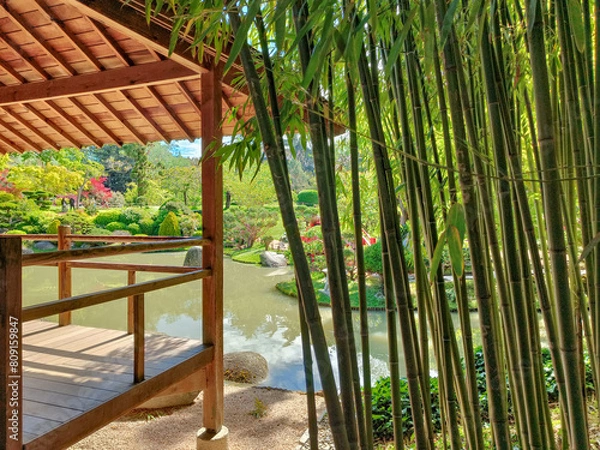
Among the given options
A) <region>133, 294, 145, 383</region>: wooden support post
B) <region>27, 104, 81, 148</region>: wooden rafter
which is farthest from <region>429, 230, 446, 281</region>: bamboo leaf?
<region>27, 104, 81, 148</region>: wooden rafter

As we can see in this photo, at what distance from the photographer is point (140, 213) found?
550 inches

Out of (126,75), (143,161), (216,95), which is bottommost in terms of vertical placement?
(216,95)

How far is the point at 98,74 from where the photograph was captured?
3064mm

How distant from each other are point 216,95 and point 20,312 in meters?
1.74

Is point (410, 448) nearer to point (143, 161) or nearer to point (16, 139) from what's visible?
point (16, 139)

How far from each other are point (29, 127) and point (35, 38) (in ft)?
4.94

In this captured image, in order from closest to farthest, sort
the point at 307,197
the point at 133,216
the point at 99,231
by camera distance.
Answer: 1. the point at 99,231
2. the point at 133,216
3. the point at 307,197

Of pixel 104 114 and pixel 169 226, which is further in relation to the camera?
pixel 169 226

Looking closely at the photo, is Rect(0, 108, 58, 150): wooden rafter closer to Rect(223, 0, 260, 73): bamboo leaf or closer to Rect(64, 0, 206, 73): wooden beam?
Rect(64, 0, 206, 73): wooden beam

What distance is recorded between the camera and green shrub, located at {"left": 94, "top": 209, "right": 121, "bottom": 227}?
44.3 ft

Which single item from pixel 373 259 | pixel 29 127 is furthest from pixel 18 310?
pixel 373 259

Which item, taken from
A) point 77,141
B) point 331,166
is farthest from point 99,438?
point 331,166

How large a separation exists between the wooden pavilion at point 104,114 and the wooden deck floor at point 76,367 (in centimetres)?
4

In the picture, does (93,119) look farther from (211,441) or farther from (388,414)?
(388,414)
